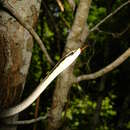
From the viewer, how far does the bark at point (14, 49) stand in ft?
3.14

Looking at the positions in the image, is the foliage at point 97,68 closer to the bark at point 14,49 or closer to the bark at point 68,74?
the bark at point 68,74

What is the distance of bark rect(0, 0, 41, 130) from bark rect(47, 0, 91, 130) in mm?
236

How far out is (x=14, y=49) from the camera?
0.98 m

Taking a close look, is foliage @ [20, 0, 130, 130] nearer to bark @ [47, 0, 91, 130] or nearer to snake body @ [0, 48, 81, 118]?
bark @ [47, 0, 91, 130]

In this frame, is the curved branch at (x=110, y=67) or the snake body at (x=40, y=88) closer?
the snake body at (x=40, y=88)

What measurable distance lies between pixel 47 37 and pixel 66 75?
351 centimetres

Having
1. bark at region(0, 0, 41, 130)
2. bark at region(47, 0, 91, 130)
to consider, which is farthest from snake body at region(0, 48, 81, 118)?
bark at region(47, 0, 91, 130)

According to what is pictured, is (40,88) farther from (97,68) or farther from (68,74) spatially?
(97,68)

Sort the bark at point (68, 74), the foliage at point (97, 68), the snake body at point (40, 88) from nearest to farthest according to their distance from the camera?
1. the snake body at point (40, 88)
2. the bark at point (68, 74)
3. the foliage at point (97, 68)

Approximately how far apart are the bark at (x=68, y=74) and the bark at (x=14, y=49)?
24 cm

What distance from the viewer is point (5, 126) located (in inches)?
41.9

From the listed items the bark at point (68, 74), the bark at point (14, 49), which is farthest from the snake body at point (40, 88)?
the bark at point (68, 74)

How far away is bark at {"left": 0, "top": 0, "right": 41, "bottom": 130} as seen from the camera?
958mm

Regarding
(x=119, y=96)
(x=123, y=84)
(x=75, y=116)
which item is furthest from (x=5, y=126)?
(x=119, y=96)
